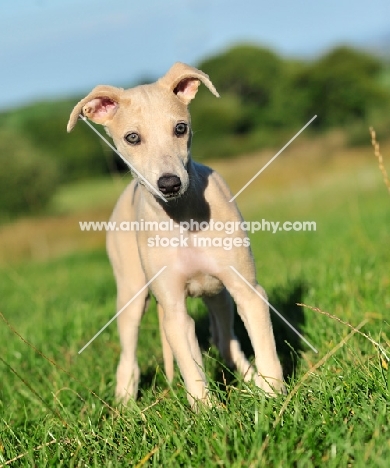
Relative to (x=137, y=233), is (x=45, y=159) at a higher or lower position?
lower

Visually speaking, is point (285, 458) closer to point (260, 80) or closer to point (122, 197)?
point (122, 197)

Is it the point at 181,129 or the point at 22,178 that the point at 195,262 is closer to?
the point at 181,129

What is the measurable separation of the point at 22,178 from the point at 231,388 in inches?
1815

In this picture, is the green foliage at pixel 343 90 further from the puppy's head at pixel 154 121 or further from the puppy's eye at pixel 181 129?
the puppy's eye at pixel 181 129

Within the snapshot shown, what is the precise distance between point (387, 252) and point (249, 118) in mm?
48515

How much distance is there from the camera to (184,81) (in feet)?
15.3

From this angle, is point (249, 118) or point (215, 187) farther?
point (249, 118)

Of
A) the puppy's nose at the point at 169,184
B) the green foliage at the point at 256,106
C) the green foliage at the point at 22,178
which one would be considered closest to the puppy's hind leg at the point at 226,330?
the puppy's nose at the point at 169,184

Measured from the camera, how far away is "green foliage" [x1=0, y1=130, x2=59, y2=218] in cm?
4675

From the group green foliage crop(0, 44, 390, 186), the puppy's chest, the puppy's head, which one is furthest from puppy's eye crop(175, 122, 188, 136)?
green foliage crop(0, 44, 390, 186)

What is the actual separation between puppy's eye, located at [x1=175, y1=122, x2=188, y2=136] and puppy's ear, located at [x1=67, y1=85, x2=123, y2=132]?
512 millimetres

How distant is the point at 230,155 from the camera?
42.1 m

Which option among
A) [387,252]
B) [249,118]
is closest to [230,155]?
[249,118]

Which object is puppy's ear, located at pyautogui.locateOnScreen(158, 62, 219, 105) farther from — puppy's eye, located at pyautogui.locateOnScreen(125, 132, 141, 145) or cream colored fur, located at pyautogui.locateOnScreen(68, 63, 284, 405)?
puppy's eye, located at pyautogui.locateOnScreen(125, 132, 141, 145)
